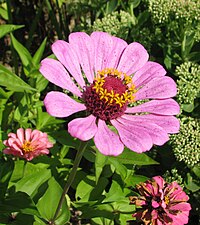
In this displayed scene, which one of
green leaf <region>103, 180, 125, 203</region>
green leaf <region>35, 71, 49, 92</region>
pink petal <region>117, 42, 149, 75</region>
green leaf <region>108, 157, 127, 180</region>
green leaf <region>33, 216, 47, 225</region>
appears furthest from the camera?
green leaf <region>35, 71, 49, 92</region>

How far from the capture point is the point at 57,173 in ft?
6.42

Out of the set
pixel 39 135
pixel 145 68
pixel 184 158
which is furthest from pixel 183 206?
pixel 39 135

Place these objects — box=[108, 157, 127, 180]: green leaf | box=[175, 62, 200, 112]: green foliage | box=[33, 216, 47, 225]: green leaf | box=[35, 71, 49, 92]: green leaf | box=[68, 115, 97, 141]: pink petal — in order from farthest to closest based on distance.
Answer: box=[35, 71, 49, 92]: green leaf
box=[175, 62, 200, 112]: green foliage
box=[108, 157, 127, 180]: green leaf
box=[33, 216, 47, 225]: green leaf
box=[68, 115, 97, 141]: pink petal

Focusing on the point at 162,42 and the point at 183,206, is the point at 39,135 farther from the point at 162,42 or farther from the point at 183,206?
the point at 162,42

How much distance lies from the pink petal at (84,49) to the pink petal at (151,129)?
19 cm

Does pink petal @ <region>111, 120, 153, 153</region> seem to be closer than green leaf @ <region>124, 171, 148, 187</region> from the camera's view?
Yes

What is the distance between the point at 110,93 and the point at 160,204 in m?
0.44

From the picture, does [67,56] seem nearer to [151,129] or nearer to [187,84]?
[151,129]

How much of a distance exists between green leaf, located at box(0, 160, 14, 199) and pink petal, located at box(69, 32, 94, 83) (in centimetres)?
49

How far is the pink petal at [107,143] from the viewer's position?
1.15 metres

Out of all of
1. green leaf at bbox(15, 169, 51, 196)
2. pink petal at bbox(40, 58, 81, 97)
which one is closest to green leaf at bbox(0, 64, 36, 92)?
green leaf at bbox(15, 169, 51, 196)

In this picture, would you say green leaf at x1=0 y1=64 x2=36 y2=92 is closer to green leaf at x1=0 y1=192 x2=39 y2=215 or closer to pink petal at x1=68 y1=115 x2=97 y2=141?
green leaf at x1=0 y1=192 x2=39 y2=215

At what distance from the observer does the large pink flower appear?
1213 mm

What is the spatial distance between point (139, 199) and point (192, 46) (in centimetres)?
102
